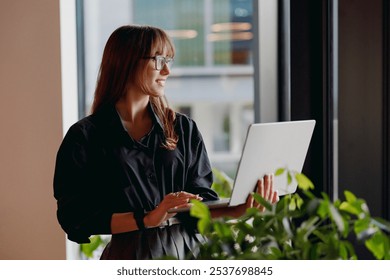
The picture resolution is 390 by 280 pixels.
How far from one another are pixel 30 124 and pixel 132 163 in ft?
4.67

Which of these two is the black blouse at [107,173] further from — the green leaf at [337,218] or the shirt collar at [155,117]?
the green leaf at [337,218]

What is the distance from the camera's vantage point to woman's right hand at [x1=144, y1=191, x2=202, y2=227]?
5.72 ft

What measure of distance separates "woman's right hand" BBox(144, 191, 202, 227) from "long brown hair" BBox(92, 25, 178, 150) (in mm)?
217

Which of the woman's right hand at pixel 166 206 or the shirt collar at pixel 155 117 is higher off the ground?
the shirt collar at pixel 155 117

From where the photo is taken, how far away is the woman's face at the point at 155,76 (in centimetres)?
193

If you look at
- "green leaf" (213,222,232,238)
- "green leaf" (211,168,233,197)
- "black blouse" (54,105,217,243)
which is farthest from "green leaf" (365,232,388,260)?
"green leaf" (211,168,233,197)

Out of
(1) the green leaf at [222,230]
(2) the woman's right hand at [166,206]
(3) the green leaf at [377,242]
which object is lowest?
(2) the woman's right hand at [166,206]

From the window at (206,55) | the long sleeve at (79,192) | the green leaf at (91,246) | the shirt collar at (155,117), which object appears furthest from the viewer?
the window at (206,55)

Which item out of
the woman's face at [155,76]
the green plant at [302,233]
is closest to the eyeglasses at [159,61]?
the woman's face at [155,76]

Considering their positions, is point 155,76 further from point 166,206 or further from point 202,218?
point 202,218

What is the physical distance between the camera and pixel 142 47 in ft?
6.37

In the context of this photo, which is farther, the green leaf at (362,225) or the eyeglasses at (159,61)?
the eyeglasses at (159,61)

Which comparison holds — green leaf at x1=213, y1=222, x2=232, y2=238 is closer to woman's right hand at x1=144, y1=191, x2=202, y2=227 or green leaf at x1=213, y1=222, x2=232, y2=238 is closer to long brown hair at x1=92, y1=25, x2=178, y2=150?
woman's right hand at x1=144, y1=191, x2=202, y2=227

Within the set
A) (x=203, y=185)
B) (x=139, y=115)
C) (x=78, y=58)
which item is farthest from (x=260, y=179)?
(x=78, y=58)
